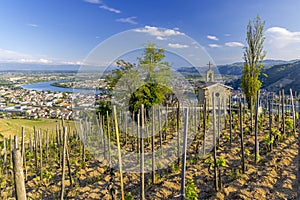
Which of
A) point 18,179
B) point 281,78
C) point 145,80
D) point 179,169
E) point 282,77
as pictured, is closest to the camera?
point 18,179

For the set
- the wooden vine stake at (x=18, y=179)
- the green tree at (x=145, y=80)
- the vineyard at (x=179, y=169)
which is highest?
the green tree at (x=145, y=80)

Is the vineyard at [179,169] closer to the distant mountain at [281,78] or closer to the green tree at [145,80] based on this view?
the green tree at [145,80]

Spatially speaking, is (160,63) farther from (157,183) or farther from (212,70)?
(157,183)

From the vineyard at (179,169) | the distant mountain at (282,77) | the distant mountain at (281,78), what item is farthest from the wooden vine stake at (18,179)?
the distant mountain at (282,77)

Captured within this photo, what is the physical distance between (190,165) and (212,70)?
520 inches

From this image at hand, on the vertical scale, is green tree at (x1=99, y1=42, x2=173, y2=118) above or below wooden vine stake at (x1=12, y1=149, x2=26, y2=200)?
above

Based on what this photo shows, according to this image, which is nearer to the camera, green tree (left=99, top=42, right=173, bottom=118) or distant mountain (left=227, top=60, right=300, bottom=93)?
green tree (left=99, top=42, right=173, bottom=118)

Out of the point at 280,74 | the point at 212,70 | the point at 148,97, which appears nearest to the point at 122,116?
the point at 148,97

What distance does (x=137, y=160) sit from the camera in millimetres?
7758

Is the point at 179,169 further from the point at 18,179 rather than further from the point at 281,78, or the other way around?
the point at 281,78

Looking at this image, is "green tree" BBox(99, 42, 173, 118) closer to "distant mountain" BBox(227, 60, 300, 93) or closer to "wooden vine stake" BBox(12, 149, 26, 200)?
"wooden vine stake" BBox(12, 149, 26, 200)

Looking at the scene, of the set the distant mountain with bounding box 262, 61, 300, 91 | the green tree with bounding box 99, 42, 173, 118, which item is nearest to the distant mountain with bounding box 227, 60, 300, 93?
the distant mountain with bounding box 262, 61, 300, 91

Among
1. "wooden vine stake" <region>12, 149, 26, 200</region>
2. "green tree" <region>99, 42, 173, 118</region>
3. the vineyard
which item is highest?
"green tree" <region>99, 42, 173, 118</region>

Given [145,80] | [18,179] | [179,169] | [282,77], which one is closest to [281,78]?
[282,77]
